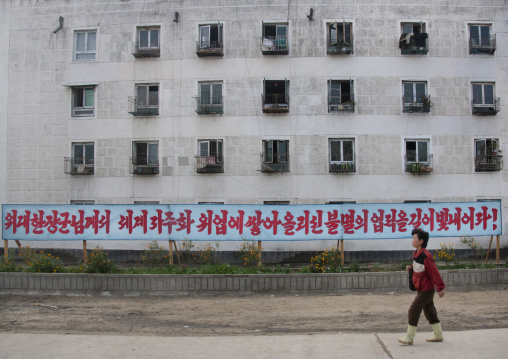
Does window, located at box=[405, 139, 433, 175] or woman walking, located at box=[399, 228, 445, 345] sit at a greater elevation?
window, located at box=[405, 139, 433, 175]

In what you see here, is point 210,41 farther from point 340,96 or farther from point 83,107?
point 83,107

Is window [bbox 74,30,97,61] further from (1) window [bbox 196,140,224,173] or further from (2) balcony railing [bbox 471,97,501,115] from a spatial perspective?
(2) balcony railing [bbox 471,97,501,115]

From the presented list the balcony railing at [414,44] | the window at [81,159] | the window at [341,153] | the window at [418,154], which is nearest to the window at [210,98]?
the window at [341,153]

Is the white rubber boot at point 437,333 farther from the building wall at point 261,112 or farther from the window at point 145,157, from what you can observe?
the window at point 145,157

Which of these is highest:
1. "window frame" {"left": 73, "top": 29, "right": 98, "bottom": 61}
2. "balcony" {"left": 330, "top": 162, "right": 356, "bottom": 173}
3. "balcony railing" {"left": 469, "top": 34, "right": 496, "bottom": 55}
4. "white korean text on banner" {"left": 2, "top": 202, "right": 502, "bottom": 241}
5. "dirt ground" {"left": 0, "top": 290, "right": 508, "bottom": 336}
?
"window frame" {"left": 73, "top": 29, "right": 98, "bottom": 61}

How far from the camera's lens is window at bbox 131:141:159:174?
1750 cm

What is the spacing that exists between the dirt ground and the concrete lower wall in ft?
0.91

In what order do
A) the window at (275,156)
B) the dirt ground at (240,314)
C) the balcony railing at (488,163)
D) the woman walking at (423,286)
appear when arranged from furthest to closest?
the window at (275,156), the balcony railing at (488,163), the dirt ground at (240,314), the woman walking at (423,286)

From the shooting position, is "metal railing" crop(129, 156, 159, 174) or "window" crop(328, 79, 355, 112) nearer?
"window" crop(328, 79, 355, 112)

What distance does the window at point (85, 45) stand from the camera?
716 inches

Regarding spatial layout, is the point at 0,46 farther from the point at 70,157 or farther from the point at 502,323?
the point at 502,323

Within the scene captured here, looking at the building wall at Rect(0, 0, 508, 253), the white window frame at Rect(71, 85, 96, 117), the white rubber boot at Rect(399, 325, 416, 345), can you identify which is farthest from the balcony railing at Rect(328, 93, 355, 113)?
the white rubber boot at Rect(399, 325, 416, 345)

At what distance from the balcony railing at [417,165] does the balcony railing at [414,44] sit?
185 inches

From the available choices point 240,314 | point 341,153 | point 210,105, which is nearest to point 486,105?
point 341,153
